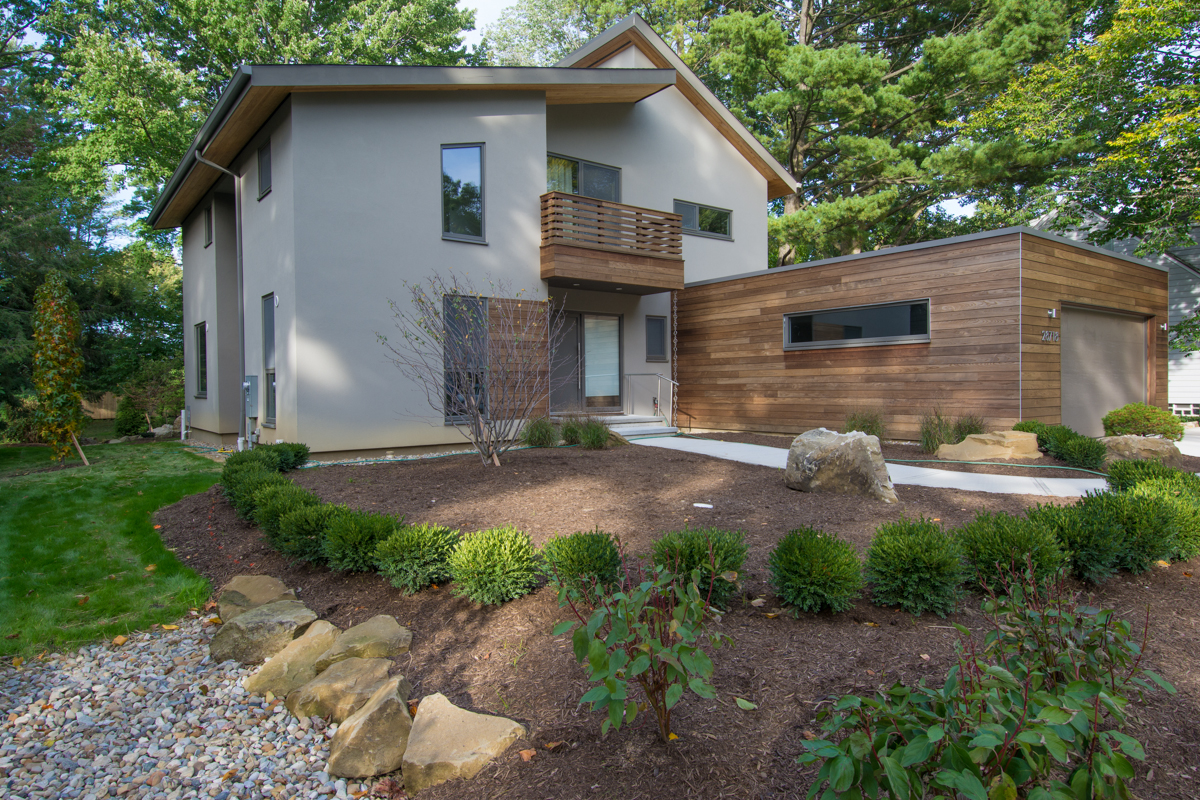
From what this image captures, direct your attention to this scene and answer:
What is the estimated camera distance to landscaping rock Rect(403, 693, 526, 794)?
7.48ft

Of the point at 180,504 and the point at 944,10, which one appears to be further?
the point at 944,10

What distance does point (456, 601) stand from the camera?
3.61 metres

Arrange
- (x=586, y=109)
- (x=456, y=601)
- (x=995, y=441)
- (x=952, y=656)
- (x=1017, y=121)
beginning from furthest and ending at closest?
1. (x=1017, y=121)
2. (x=586, y=109)
3. (x=995, y=441)
4. (x=456, y=601)
5. (x=952, y=656)

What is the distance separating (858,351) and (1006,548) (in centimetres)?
729

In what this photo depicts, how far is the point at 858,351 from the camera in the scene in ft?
33.3

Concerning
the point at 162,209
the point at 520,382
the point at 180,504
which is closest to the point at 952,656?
the point at 520,382

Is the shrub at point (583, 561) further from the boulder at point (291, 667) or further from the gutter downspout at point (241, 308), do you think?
the gutter downspout at point (241, 308)

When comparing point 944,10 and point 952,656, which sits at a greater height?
point 944,10

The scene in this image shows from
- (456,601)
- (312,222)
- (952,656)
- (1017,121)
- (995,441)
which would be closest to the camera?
(952,656)

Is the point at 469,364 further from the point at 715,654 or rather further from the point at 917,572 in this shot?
the point at 917,572

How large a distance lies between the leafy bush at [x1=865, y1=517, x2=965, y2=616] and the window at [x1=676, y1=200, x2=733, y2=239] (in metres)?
11.5

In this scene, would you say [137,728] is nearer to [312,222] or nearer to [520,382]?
[520,382]

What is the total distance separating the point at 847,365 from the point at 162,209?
14.2m

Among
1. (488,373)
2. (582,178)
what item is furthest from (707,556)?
(582,178)
